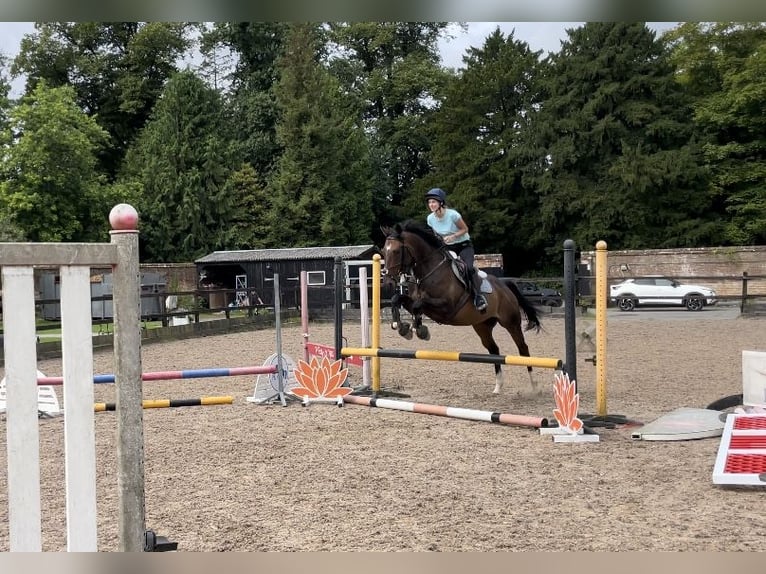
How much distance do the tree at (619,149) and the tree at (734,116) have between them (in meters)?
A: 0.77

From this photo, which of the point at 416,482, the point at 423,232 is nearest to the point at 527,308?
the point at 423,232

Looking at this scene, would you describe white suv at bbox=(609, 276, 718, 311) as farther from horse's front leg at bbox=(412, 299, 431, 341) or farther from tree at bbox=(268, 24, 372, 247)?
horse's front leg at bbox=(412, 299, 431, 341)

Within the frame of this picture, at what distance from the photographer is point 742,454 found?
437 centimetres

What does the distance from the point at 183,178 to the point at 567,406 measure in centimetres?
3334

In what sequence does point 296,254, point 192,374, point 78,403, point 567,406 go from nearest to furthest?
1. point 78,403
2. point 567,406
3. point 192,374
4. point 296,254

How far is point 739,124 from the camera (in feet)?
108

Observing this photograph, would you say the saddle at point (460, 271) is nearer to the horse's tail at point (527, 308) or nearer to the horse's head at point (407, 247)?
the horse's head at point (407, 247)

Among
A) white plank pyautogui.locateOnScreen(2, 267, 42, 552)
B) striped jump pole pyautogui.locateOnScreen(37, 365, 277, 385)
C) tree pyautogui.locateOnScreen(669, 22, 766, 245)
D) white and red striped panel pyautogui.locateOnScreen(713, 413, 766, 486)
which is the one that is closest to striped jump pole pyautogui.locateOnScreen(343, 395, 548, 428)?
striped jump pole pyautogui.locateOnScreen(37, 365, 277, 385)

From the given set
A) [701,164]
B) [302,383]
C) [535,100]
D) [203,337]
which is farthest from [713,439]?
[535,100]

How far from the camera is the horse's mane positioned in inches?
279

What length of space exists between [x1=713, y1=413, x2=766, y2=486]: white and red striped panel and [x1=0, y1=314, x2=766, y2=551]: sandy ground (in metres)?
0.09

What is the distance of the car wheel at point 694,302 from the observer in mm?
21719

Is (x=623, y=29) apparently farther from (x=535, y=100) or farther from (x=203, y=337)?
(x=203, y=337)

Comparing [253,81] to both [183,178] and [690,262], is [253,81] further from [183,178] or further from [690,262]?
[690,262]
